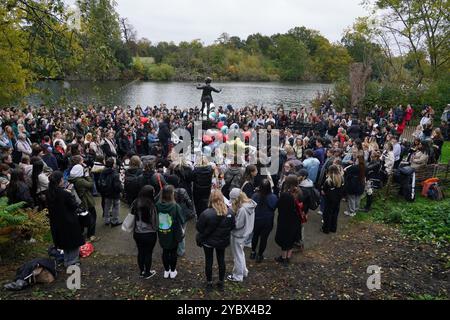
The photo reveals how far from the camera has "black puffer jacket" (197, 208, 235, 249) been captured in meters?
5.48

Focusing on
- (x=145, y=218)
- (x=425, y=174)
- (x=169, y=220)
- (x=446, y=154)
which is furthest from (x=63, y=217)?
(x=446, y=154)

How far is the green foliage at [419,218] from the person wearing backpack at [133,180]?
5885 millimetres

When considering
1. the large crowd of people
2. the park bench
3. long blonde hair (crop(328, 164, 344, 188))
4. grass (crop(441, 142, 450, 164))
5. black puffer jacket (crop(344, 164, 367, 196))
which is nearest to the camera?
the large crowd of people

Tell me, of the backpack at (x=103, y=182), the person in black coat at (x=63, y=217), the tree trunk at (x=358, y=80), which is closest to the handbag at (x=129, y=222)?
the person in black coat at (x=63, y=217)

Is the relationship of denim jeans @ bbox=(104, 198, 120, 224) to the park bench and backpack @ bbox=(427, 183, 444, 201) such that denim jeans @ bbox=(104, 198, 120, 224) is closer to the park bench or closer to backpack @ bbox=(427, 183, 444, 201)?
the park bench

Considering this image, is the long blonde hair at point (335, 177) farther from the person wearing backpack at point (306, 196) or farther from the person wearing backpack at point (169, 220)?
the person wearing backpack at point (169, 220)

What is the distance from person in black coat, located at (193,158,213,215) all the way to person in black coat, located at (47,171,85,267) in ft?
8.67

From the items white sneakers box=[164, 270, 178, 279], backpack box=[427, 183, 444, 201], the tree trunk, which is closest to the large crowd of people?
white sneakers box=[164, 270, 178, 279]

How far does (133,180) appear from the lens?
7281mm

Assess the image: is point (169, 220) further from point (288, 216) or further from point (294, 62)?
point (294, 62)

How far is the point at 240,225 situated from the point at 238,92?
46135 millimetres

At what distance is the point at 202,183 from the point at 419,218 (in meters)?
5.34

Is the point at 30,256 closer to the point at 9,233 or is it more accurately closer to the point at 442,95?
the point at 9,233
